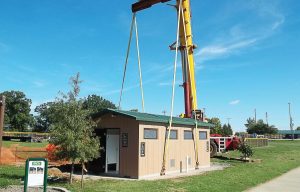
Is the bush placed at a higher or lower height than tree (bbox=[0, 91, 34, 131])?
lower

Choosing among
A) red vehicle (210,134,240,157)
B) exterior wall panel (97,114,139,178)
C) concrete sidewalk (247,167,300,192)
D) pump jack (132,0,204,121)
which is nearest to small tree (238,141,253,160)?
red vehicle (210,134,240,157)

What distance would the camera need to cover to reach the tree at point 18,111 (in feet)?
373

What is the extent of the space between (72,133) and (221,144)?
2322cm

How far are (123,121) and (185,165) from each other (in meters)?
5.57

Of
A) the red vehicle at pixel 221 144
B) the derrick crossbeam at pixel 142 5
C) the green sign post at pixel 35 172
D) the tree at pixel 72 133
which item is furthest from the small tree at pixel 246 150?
the green sign post at pixel 35 172

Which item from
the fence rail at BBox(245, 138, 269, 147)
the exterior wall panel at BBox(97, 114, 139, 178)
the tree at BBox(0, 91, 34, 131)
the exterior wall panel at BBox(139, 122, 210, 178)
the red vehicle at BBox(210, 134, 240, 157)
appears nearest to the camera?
the exterior wall panel at BBox(97, 114, 139, 178)

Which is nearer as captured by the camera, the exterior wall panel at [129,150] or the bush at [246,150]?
the exterior wall panel at [129,150]

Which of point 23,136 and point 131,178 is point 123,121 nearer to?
point 131,178

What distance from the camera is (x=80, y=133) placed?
15.6 meters

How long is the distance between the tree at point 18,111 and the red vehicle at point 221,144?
87757 mm

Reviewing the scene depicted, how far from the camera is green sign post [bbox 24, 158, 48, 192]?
11.3 m

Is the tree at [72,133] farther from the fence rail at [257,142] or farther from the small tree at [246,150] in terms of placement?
the fence rail at [257,142]

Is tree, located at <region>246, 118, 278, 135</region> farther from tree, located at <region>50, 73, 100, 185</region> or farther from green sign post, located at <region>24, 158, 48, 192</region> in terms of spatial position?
green sign post, located at <region>24, 158, 48, 192</region>

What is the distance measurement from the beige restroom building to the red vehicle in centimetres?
1055
